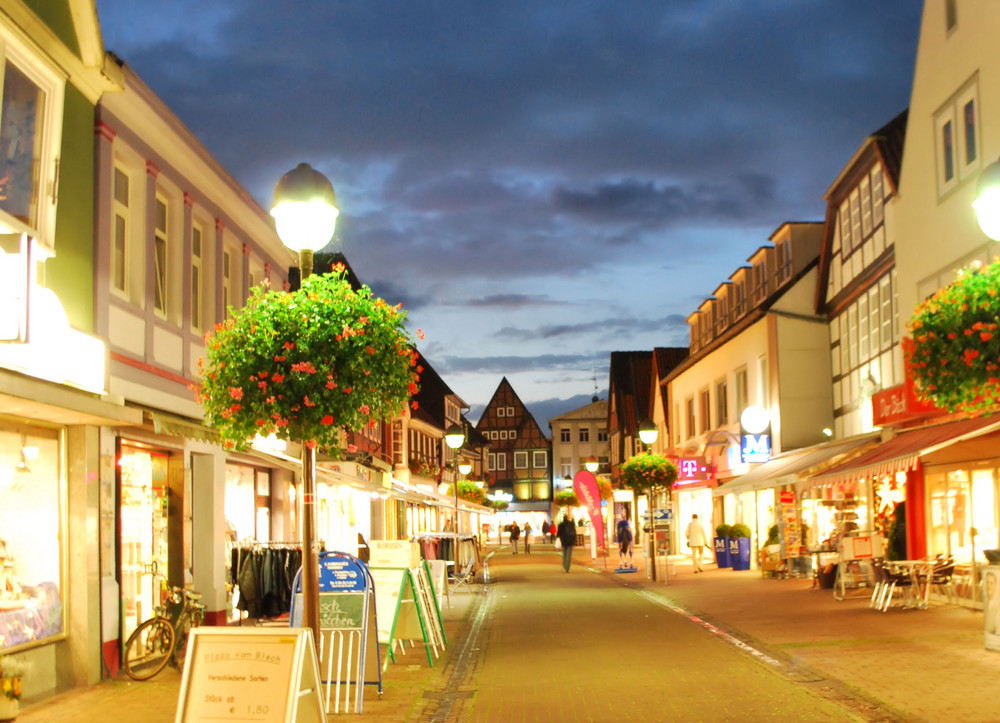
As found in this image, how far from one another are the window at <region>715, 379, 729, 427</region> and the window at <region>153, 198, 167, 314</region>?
2691 cm

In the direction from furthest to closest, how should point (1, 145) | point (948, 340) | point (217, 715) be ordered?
point (948, 340)
point (1, 145)
point (217, 715)

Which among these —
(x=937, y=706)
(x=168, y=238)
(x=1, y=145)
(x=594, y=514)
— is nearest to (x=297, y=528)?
(x=168, y=238)

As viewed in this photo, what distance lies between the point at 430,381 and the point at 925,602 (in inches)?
2098

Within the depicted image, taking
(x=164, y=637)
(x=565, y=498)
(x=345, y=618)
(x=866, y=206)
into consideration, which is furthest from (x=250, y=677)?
(x=565, y=498)

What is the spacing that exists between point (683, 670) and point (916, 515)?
35.4 feet

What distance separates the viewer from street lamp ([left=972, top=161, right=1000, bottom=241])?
32.1 ft

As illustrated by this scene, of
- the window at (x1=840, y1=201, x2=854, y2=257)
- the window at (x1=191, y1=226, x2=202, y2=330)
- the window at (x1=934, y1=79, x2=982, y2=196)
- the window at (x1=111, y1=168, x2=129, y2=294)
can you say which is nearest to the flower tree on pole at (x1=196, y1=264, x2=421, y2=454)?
the window at (x1=111, y1=168, x2=129, y2=294)

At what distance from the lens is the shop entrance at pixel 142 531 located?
1334cm

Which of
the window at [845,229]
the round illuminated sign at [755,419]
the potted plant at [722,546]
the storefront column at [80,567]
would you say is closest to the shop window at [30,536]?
the storefront column at [80,567]

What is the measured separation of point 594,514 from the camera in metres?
40.6

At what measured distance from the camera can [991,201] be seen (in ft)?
32.2

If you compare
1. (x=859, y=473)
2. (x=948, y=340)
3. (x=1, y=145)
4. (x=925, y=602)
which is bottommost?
(x=925, y=602)

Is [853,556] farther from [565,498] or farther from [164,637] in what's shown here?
[565,498]

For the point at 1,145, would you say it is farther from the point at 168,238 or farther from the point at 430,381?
the point at 430,381
